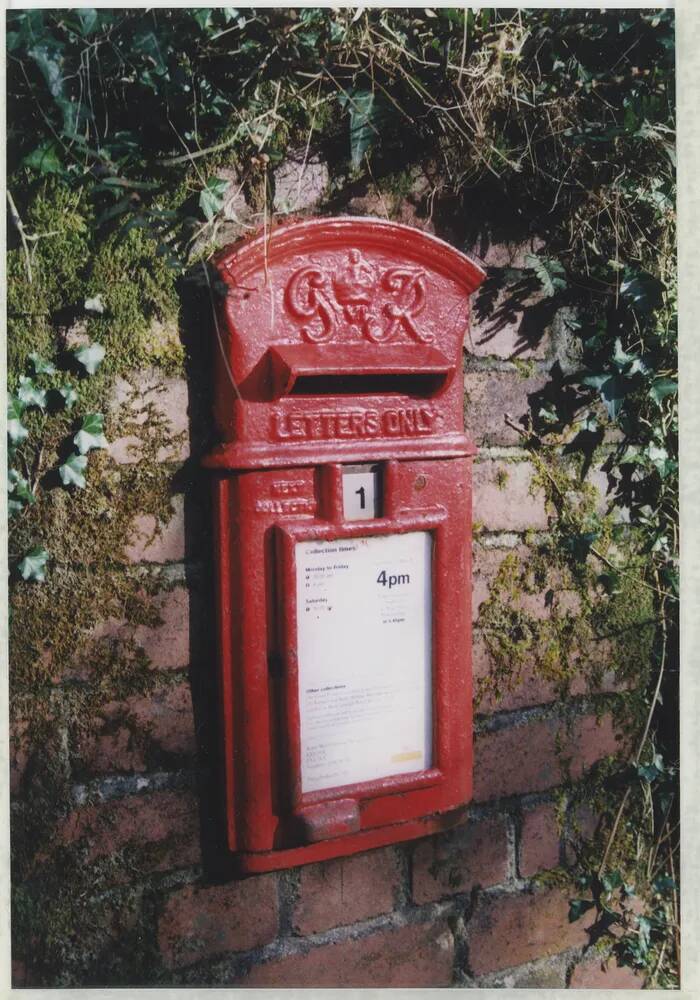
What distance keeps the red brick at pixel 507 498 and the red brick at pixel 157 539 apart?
0.47 metres

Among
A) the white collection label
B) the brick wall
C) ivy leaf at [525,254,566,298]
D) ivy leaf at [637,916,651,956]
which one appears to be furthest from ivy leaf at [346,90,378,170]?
ivy leaf at [637,916,651,956]

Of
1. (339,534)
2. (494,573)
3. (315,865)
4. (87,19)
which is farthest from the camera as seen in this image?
(494,573)

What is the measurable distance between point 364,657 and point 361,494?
9.1 inches

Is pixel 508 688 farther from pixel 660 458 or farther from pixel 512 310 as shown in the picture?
pixel 512 310

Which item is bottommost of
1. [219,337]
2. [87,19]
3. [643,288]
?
[219,337]

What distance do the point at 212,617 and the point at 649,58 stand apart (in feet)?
3.50

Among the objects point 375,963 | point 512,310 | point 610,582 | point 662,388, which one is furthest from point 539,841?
point 512,310

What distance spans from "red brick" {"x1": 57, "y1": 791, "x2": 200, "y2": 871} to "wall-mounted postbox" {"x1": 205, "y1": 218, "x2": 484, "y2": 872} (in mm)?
77

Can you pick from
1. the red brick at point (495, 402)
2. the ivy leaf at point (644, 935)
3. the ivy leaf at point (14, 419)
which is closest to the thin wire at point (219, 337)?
the ivy leaf at point (14, 419)

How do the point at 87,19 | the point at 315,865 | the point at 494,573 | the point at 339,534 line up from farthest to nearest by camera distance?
the point at 494,573 < the point at 315,865 < the point at 339,534 < the point at 87,19

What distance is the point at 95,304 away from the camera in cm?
109

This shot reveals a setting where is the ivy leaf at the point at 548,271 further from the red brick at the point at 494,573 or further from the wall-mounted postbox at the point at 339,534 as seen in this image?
the red brick at the point at 494,573

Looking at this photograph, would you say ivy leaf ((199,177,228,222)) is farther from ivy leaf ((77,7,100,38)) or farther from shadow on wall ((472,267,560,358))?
shadow on wall ((472,267,560,358))

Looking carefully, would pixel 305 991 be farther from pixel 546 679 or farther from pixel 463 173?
pixel 463 173
